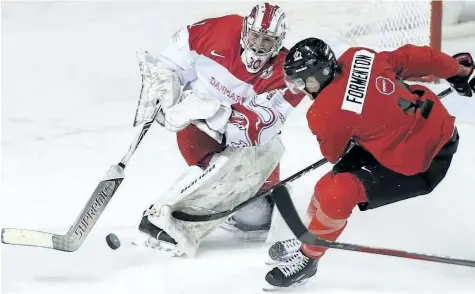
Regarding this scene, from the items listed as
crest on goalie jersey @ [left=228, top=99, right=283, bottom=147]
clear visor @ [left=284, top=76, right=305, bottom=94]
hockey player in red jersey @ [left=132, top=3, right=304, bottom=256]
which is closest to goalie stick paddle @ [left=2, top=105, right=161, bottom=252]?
hockey player in red jersey @ [left=132, top=3, right=304, bottom=256]

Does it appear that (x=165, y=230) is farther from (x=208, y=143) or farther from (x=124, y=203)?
(x=124, y=203)

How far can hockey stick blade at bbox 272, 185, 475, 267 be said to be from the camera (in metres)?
2.53

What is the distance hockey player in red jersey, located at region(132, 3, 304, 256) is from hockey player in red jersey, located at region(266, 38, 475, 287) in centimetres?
25

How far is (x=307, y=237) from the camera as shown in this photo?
255 centimetres

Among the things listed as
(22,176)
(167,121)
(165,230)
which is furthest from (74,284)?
(22,176)

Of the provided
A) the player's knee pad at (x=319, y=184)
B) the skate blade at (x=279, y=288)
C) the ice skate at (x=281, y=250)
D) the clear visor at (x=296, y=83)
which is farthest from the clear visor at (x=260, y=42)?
the skate blade at (x=279, y=288)

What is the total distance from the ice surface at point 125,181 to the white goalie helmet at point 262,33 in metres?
0.65

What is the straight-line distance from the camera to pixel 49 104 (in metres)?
4.67

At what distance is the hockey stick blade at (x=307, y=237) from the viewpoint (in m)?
2.53

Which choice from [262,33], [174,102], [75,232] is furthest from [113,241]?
[262,33]

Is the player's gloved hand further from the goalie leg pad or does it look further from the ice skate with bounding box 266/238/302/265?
the ice skate with bounding box 266/238/302/265

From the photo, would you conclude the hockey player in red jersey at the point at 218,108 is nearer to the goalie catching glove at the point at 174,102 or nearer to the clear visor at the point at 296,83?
the goalie catching glove at the point at 174,102

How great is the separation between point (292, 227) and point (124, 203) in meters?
1.09

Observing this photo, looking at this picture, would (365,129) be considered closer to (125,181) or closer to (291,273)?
(291,273)
